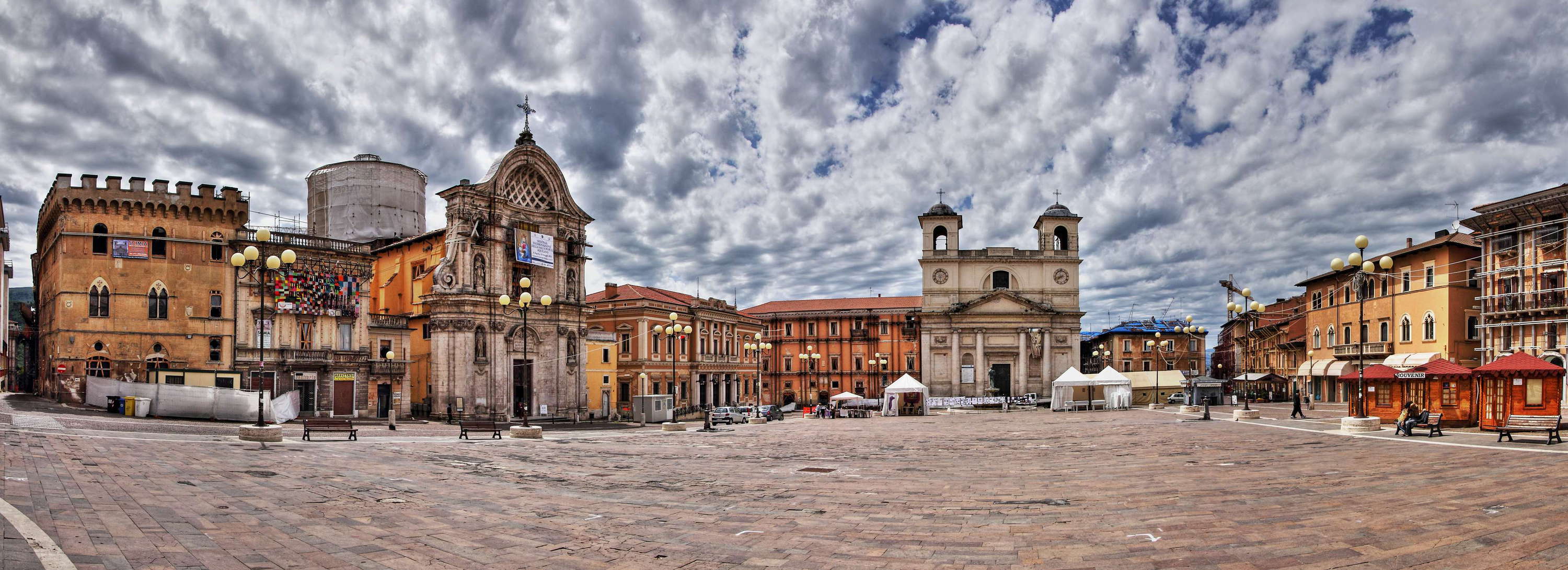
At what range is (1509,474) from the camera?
13297 mm

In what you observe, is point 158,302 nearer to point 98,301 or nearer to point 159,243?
point 98,301

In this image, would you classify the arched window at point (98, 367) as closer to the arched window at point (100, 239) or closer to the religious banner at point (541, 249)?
the arched window at point (100, 239)

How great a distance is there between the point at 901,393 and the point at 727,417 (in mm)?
15396

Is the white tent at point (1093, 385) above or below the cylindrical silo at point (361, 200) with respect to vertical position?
below

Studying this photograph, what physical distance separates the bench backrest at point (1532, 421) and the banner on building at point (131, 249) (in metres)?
48.5

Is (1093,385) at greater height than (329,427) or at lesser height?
lesser

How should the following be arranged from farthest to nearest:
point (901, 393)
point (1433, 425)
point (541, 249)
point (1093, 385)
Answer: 1. point (1093, 385)
2. point (901, 393)
3. point (541, 249)
4. point (1433, 425)

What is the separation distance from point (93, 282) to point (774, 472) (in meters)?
34.2

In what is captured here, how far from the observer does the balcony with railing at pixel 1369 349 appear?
164ft

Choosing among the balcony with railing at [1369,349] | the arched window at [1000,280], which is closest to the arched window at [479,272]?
the arched window at [1000,280]

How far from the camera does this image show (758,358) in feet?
198

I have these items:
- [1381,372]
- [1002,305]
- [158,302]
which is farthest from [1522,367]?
[158,302]

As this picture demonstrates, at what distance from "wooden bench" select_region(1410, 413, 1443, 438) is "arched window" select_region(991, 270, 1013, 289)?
161 feet

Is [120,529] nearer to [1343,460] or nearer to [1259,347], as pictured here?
[1343,460]
